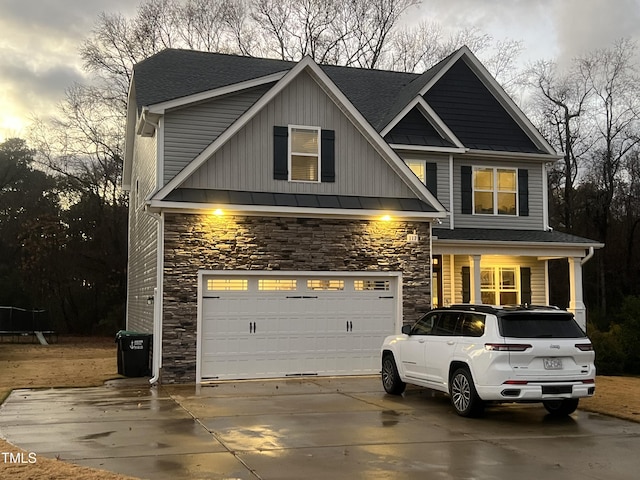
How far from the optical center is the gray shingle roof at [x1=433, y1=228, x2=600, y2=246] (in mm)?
20562

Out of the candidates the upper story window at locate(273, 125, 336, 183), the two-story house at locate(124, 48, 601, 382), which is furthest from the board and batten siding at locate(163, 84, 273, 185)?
the upper story window at locate(273, 125, 336, 183)

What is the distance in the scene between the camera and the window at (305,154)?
1703 centimetres

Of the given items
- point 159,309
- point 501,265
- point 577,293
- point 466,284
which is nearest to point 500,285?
point 501,265

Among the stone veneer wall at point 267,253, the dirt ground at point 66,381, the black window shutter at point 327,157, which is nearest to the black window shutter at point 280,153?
the black window shutter at point 327,157

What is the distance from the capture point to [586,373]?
35.2 feet

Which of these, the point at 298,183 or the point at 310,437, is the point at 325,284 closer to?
the point at 298,183

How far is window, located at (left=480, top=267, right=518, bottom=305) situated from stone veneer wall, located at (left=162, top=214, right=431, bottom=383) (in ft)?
18.8

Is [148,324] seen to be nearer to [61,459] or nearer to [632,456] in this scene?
[61,459]

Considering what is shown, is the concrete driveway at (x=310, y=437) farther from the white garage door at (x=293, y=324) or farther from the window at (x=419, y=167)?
the window at (x=419, y=167)

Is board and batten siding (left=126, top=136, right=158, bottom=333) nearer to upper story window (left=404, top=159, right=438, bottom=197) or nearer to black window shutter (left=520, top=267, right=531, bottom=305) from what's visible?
upper story window (left=404, top=159, right=438, bottom=197)

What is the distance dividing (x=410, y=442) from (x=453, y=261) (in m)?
13.7

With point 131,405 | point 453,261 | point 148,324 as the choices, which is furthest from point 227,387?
point 453,261

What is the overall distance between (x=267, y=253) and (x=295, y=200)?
1.41 m

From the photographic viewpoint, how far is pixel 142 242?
835 inches
